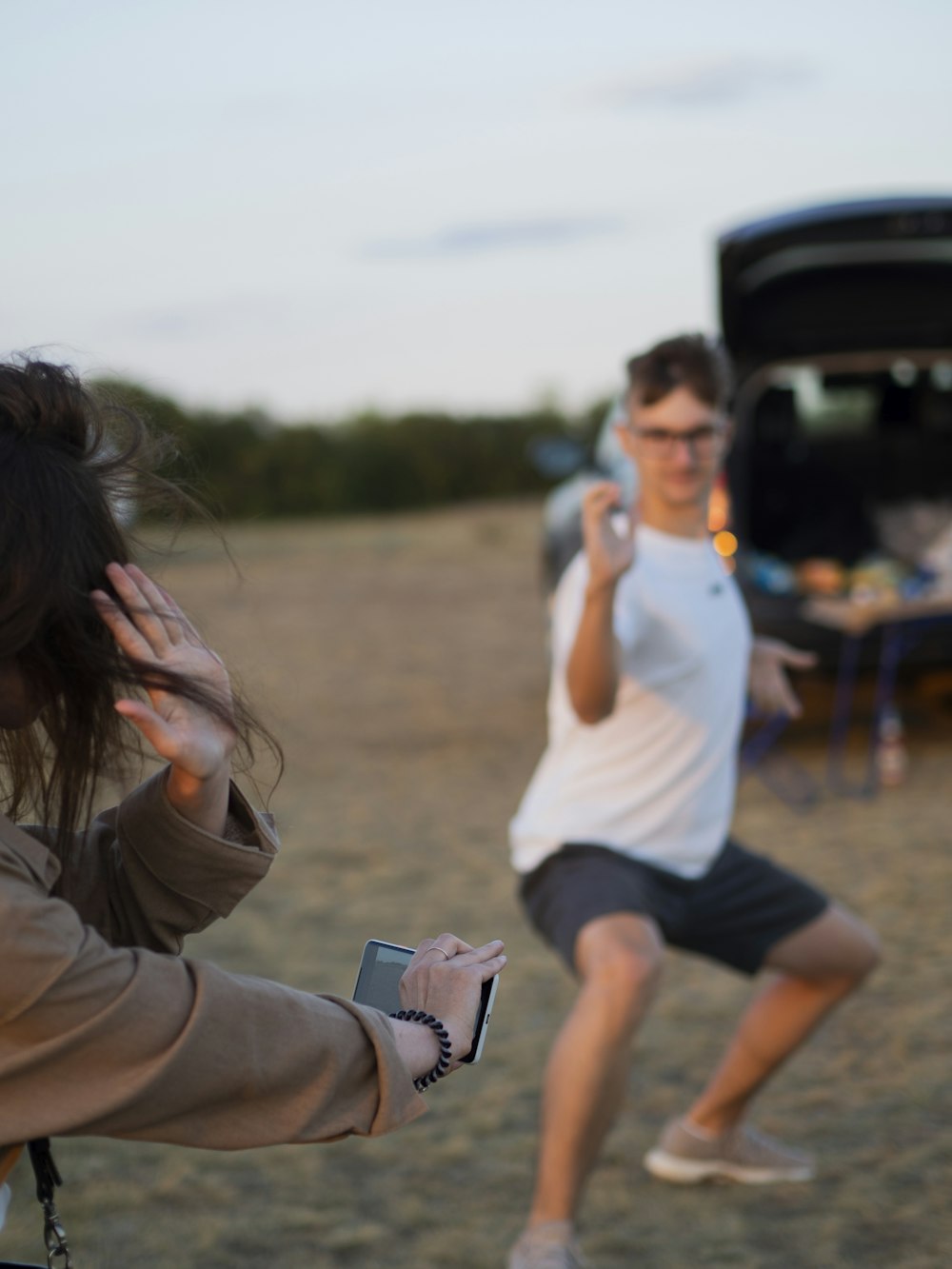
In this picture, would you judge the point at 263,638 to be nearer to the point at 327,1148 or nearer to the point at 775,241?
the point at 775,241

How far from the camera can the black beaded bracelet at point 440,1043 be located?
→ 1479 millimetres

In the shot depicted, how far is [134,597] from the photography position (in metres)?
1.45

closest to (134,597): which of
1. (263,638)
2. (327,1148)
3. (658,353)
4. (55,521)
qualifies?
(55,521)

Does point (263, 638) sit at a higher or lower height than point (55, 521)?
lower

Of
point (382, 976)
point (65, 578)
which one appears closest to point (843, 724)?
point (382, 976)

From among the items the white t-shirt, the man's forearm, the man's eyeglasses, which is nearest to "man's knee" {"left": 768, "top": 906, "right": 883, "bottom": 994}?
the white t-shirt

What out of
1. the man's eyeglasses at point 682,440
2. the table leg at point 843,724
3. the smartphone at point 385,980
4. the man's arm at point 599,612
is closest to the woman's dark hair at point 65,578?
the smartphone at point 385,980

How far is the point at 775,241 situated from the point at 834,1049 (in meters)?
4.03

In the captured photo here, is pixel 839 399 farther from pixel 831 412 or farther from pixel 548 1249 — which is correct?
pixel 548 1249

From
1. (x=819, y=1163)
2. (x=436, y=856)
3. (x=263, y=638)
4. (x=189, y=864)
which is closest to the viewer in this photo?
(x=189, y=864)

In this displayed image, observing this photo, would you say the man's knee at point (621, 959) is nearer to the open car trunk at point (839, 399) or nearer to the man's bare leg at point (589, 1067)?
the man's bare leg at point (589, 1067)

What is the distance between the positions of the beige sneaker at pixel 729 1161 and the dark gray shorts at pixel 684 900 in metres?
0.44

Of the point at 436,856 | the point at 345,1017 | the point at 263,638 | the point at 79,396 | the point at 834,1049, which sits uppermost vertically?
the point at 79,396

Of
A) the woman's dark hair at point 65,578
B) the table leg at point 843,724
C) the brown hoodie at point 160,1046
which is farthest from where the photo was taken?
the table leg at point 843,724
